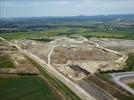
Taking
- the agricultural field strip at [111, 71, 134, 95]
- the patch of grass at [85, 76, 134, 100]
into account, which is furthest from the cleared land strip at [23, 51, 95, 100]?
the agricultural field strip at [111, 71, 134, 95]

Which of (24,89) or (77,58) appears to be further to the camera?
(77,58)

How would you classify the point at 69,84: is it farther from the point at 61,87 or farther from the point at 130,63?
the point at 130,63

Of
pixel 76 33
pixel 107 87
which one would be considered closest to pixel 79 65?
pixel 107 87

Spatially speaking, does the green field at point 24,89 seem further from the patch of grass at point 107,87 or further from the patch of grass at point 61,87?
the patch of grass at point 107,87

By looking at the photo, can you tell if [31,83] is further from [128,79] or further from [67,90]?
[128,79]

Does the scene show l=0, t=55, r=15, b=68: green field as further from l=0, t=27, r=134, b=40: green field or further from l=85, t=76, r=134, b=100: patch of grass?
l=0, t=27, r=134, b=40: green field

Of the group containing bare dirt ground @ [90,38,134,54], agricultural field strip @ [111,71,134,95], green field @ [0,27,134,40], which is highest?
agricultural field strip @ [111,71,134,95]
